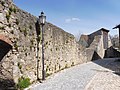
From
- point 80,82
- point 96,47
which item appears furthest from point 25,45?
point 96,47

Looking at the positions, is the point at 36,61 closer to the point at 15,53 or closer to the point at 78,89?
the point at 15,53

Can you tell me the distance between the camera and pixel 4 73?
7988 mm

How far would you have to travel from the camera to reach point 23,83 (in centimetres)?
875

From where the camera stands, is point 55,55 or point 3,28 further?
point 55,55

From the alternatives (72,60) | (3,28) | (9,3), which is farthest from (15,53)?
(72,60)

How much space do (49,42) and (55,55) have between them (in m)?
1.51

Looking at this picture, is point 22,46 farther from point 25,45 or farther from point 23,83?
point 23,83

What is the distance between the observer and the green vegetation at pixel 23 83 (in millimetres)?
8470

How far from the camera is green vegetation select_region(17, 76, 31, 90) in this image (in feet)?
27.8

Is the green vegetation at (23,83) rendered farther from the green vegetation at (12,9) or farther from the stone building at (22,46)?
the green vegetation at (12,9)

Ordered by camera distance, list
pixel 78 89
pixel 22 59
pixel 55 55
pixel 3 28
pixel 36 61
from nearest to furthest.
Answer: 1. pixel 3 28
2. pixel 78 89
3. pixel 22 59
4. pixel 36 61
5. pixel 55 55

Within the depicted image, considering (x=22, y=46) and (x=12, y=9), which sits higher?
(x=12, y=9)

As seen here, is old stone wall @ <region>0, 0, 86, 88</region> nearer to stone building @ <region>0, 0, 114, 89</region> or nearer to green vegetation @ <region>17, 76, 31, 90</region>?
→ stone building @ <region>0, 0, 114, 89</region>

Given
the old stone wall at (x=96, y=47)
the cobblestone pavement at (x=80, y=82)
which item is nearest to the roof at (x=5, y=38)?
the cobblestone pavement at (x=80, y=82)
